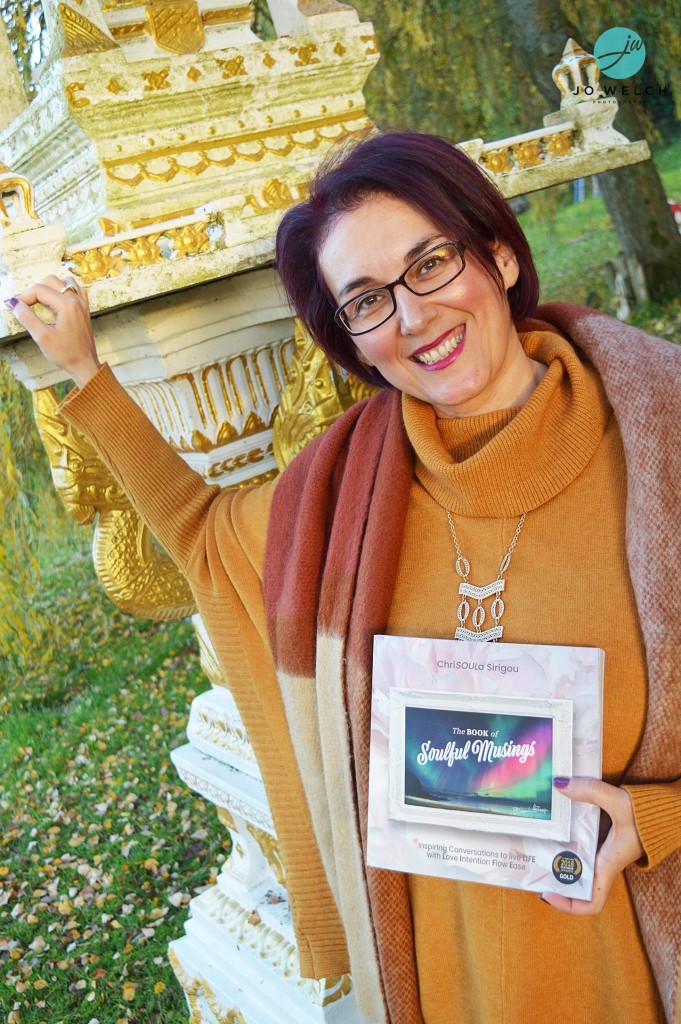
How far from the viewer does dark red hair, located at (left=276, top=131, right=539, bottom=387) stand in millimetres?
1085

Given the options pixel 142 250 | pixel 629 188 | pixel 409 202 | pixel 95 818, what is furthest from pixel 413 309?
pixel 629 188

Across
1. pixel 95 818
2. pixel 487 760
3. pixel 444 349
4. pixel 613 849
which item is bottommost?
pixel 95 818

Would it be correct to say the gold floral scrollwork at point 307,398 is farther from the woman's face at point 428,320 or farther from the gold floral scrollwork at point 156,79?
the gold floral scrollwork at point 156,79

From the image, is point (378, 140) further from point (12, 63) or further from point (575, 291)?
point (575, 291)

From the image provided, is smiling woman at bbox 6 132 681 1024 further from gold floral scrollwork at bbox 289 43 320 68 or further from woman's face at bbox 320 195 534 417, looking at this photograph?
gold floral scrollwork at bbox 289 43 320 68

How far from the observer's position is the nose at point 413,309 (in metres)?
1.06

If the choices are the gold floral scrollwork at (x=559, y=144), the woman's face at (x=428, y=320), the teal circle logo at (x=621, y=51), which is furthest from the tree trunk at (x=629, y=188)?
the woman's face at (x=428, y=320)

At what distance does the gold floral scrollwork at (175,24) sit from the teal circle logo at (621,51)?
2.17 meters

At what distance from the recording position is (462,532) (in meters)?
1.12

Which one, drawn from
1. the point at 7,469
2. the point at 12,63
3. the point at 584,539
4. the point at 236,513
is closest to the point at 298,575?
the point at 236,513

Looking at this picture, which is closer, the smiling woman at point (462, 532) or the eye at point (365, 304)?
the smiling woman at point (462, 532)

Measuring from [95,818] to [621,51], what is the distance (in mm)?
3399

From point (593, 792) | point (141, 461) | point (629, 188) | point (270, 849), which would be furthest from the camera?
point (629, 188)

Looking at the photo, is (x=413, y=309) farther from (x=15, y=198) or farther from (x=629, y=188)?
(x=629, y=188)
